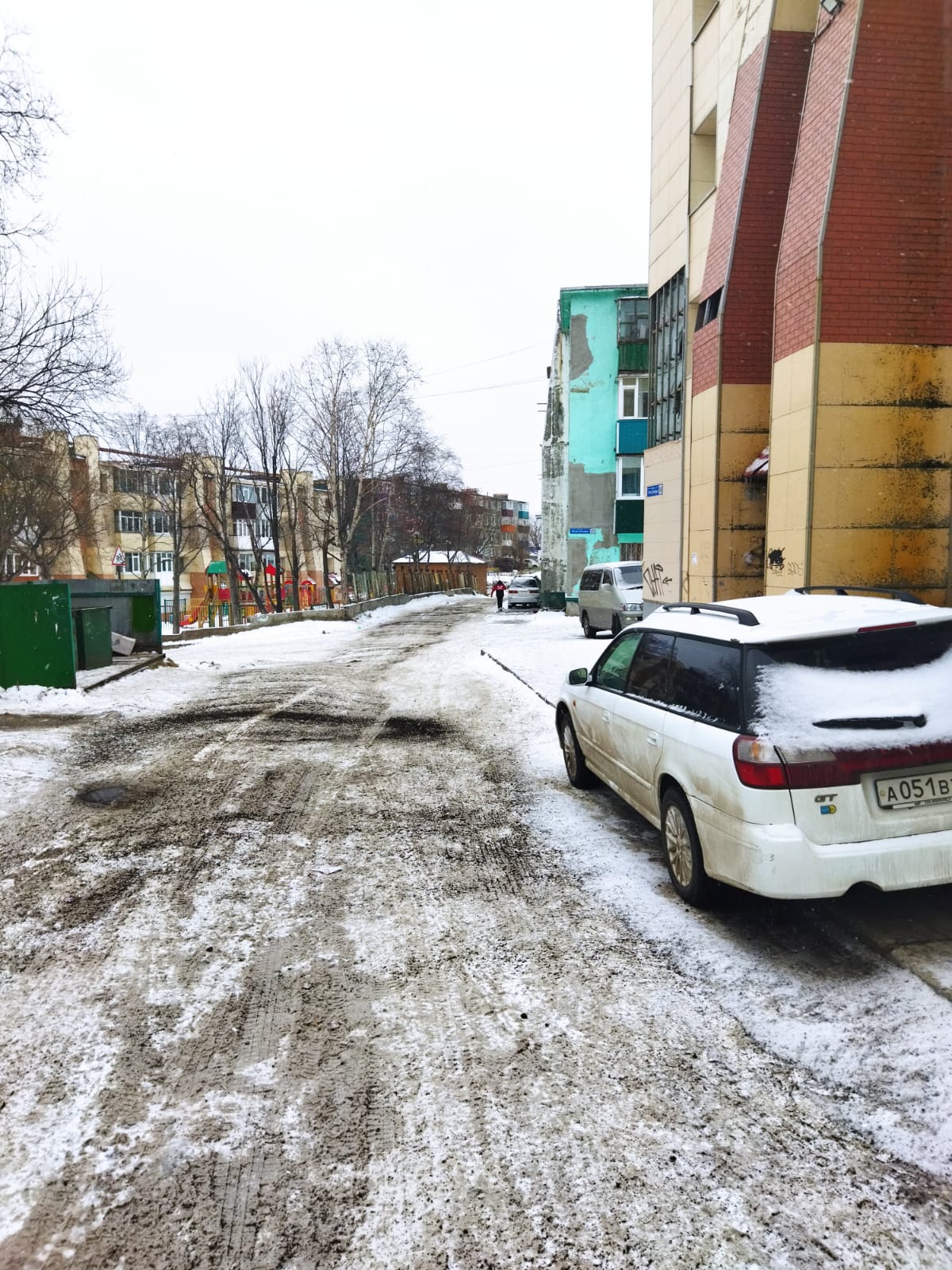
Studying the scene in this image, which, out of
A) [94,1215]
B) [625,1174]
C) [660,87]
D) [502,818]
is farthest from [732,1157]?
[660,87]

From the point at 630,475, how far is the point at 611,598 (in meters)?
17.1

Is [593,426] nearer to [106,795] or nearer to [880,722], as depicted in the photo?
[106,795]

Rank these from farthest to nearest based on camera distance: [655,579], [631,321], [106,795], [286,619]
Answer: [631,321] < [286,619] < [655,579] < [106,795]

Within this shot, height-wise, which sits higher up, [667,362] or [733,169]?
[733,169]

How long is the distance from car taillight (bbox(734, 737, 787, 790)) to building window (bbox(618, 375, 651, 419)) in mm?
34903

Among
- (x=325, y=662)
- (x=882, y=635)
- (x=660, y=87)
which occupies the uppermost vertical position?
(x=660, y=87)

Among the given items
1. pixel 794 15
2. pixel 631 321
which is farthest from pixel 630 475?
pixel 794 15

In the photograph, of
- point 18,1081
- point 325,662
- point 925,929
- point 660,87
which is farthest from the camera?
point 660,87

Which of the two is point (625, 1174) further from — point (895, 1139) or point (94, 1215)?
point (94, 1215)

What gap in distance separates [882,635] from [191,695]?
10794 millimetres

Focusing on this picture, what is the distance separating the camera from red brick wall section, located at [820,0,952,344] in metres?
10.4

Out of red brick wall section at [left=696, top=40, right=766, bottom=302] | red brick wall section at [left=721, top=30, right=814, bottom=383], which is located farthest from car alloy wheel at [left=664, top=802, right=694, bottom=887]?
red brick wall section at [left=696, top=40, right=766, bottom=302]

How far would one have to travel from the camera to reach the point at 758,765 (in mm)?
3775

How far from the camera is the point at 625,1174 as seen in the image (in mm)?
2467
